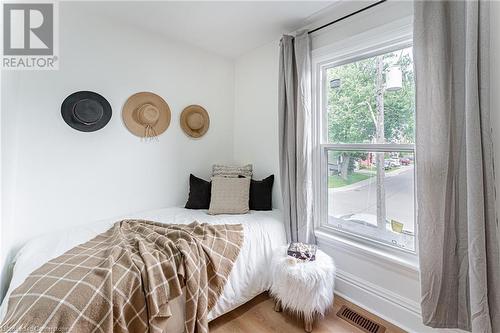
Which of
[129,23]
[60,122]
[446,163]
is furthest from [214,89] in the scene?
[446,163]

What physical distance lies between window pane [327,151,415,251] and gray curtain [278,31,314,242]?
262mm

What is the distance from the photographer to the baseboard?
1.59 m

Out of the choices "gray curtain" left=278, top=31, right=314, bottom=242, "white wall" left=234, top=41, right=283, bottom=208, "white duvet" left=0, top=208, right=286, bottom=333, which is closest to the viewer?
"white duvet" left=0, top=208, right=286, bottom=333

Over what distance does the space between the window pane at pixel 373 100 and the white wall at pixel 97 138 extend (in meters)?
1.45

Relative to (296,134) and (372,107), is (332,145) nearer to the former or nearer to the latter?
(296,134)

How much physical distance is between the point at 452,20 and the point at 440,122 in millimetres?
559

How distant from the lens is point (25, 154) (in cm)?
177

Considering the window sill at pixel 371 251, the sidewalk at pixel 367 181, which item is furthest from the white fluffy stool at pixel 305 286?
the sidewalk at pixel 367 181

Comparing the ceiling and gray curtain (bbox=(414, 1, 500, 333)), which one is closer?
gray curtain (bbox=(414, 1, 500, 333))

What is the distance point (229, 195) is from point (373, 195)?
4.29 feet

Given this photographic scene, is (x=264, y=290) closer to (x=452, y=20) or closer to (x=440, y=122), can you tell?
(x=440, y=122)

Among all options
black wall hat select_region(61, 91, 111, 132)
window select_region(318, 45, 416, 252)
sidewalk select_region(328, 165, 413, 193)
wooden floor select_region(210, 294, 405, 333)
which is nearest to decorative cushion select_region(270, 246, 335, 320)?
wooden floor select_region(210, 294, 405, 333)

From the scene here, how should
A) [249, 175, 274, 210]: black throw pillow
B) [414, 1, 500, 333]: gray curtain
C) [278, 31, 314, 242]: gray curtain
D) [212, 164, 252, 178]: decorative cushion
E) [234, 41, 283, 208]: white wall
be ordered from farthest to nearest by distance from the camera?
[212, 164, 252, 178]: decorative cushion → [234, 41, 283, 208]: white wall → [249, 175, 274, 210]: black throw pillow → [278, 31, 314, 242]: gray curtain → [414, 1, 500, 333]: gray curtain

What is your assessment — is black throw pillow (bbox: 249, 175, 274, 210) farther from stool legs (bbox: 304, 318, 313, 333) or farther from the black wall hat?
the black wall hat
